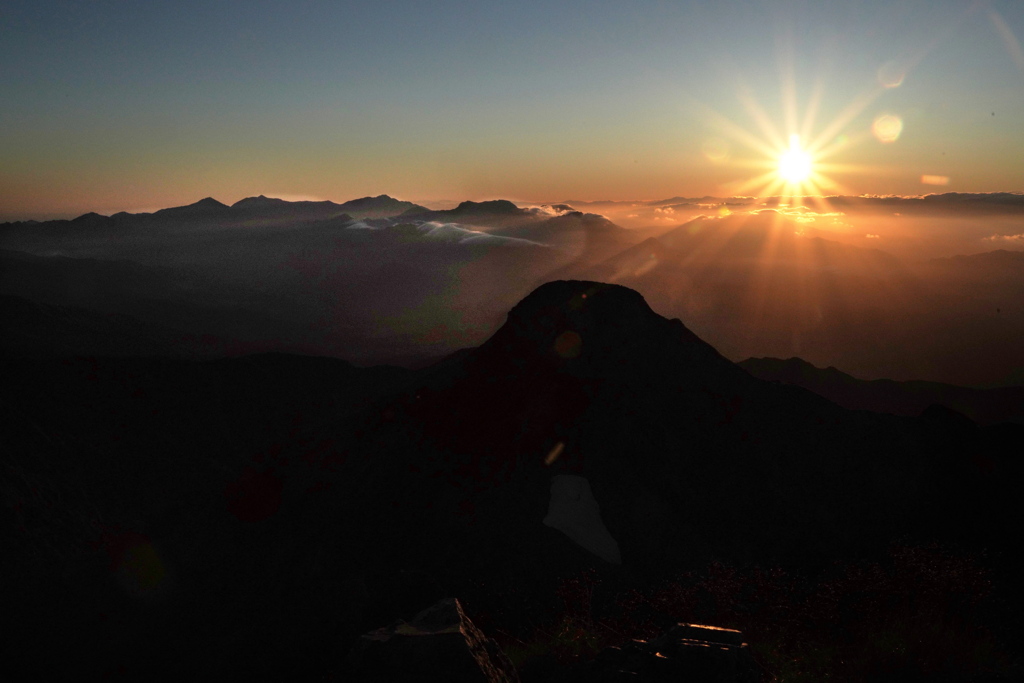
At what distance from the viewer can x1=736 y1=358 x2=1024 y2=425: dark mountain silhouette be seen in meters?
49.8

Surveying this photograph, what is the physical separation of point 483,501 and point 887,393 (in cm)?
5596

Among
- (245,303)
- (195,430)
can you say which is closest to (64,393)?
(195,430)

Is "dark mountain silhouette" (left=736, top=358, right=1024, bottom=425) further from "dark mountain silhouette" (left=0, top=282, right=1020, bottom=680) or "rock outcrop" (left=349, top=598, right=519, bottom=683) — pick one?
"rock outcrop" (left=349, top=598, right=519, bottom=683)

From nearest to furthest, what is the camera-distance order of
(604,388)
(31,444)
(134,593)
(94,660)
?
(94,660) → (134,593) → (604,388) → (31,444)

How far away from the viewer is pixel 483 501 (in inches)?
637

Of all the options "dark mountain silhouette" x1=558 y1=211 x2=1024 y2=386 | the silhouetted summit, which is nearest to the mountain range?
"dark mountain silhouette" x1=558 y1=211 x2=1024 y2=386

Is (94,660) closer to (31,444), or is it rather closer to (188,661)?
(188,661)

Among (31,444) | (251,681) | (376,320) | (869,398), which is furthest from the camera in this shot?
(376,320)

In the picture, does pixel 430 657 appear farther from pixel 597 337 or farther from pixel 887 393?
pixel 887 393

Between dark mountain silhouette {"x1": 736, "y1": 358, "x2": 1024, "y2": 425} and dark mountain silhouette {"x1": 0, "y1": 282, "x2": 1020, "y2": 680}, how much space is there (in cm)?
2881

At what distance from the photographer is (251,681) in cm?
1156

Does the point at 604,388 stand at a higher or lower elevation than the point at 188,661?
higher

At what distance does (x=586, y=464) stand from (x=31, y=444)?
23133mm

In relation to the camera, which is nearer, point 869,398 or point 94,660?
point 94,660
